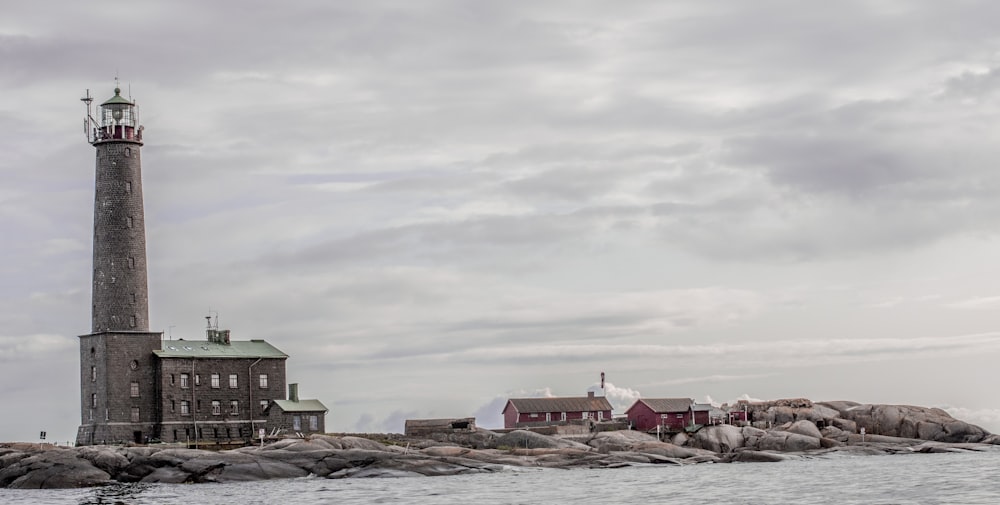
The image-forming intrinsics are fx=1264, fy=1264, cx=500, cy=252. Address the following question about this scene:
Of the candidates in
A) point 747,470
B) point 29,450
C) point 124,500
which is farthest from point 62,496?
point 747,470

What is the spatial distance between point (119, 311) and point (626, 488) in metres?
38.9

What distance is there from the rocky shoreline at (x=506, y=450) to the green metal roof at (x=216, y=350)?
999 centimetres

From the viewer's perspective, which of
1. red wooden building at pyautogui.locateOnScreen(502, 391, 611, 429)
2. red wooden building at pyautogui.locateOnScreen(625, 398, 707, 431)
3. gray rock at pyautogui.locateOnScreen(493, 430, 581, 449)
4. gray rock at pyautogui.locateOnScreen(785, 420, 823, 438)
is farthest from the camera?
red wooden building at pyautogui.locateOnScreen(502, 391, 611, 429)

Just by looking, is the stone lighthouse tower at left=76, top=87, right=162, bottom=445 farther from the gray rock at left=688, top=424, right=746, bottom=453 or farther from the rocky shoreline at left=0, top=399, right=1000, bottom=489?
the gray rock at left=688, top=424, right=746, bottom=453

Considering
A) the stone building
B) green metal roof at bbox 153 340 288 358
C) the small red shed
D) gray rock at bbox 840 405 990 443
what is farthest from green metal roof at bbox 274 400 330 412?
gray rock at bbox 840 405 990 443

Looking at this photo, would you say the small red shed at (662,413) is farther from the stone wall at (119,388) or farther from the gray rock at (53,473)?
the gray rock at (53,473)

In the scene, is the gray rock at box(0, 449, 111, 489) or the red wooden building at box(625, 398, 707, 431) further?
the red wooden building at box(625, 398, 707, 431)

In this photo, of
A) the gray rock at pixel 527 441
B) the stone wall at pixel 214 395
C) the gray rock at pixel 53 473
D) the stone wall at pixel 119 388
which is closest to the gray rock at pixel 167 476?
the gray rock at pixel 53 473

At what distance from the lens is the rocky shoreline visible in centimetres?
6669

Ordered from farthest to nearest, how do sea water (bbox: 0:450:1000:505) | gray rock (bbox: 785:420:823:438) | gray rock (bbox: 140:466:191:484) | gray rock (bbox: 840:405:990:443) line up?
gray rock (bbox: 840:405:990:443), gray rock (bbox: 785:420:823:438), gray rock (bbox: 140:466:191:484), sea water (bbox: 0:450:1000:505)

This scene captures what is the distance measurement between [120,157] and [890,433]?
191ft

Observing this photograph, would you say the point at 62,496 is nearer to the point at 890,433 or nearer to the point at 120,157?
the point at 120,157

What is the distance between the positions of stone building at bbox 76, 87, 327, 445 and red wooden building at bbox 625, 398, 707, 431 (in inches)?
1050

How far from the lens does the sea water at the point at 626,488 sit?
5044cm
